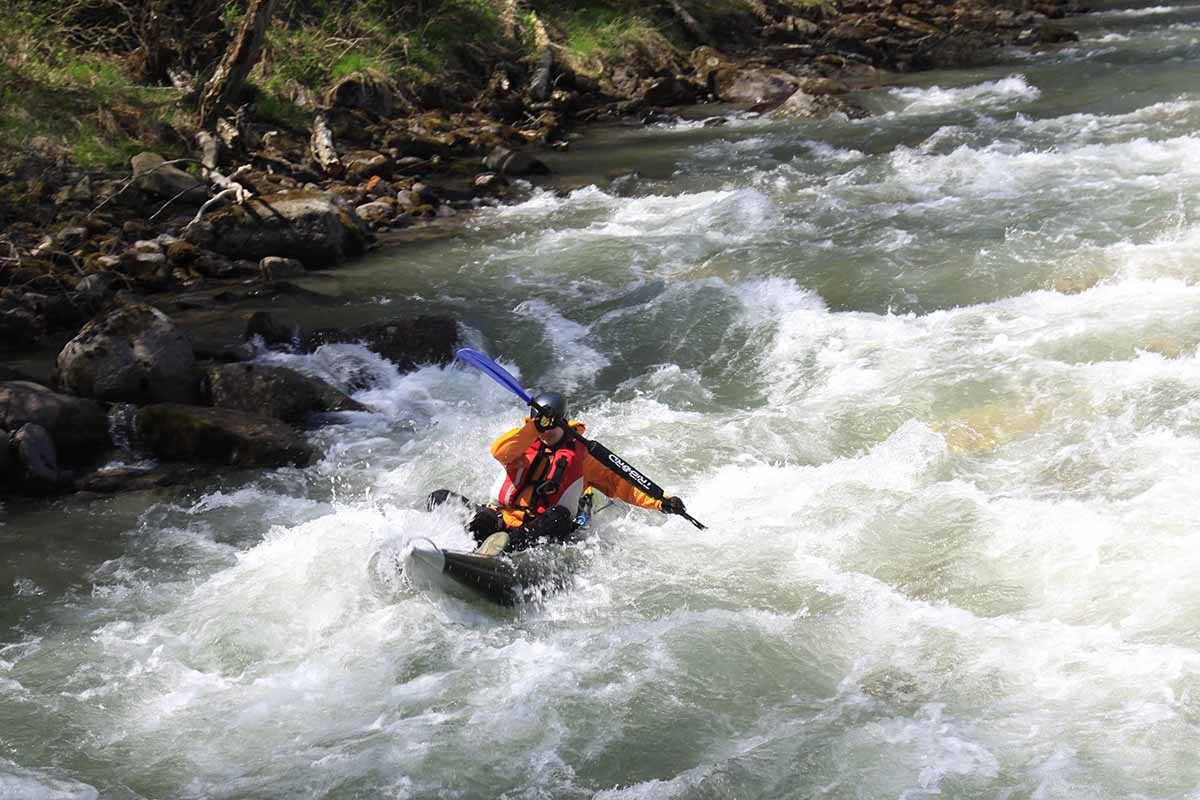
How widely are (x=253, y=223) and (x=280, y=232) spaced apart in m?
0.29

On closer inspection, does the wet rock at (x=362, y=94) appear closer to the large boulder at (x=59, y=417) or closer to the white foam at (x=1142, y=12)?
the large boulder at (x=59, y=417)

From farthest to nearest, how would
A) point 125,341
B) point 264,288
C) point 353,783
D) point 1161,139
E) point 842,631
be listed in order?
point 1161,139
point 264,288
point 125,341
point 842,631
point 353,783

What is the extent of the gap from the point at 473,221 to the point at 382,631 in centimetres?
773

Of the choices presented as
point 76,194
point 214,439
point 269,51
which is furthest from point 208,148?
point 214,439

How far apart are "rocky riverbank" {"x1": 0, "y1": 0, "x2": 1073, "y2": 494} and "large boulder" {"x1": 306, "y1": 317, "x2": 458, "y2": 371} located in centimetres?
2

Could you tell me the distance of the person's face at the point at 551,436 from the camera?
258 inches

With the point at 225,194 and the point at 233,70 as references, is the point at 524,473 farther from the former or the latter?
the point at 233,70

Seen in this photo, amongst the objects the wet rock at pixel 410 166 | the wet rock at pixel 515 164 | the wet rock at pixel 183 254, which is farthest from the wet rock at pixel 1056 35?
the wet rock at pixel 183 254

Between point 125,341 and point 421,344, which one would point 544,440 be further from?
point 125,341

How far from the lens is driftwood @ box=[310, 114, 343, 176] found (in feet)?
46.6

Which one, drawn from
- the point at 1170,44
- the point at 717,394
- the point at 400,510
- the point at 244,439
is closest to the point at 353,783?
the point at 400,510

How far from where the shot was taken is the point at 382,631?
6031 mm

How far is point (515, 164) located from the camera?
48.6ft

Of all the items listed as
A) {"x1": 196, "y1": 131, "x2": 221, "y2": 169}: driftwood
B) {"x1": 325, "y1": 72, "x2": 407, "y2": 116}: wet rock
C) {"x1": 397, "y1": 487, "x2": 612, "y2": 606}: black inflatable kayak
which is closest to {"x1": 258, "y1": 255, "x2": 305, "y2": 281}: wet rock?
{"x1": 196, "y1": 131, "x2": 221, "y2": 169}: driftwood
